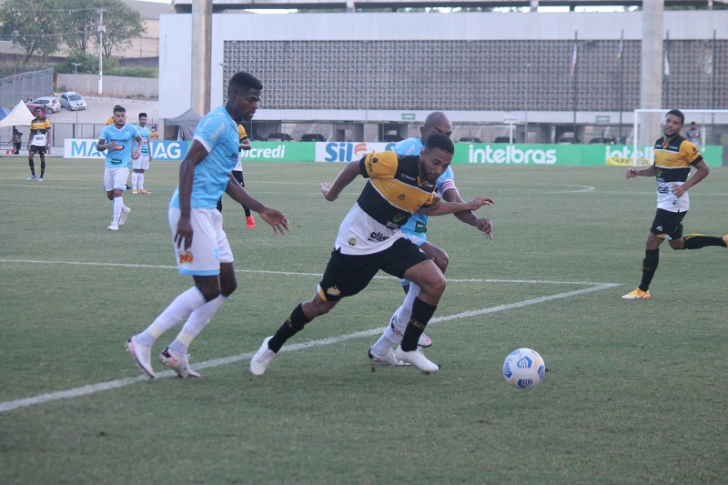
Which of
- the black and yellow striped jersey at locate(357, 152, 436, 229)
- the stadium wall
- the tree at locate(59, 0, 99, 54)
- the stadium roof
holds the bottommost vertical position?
the black and yellow striped jersey at locate(357, 152, 436, 229)

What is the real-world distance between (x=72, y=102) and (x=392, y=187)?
274 feet

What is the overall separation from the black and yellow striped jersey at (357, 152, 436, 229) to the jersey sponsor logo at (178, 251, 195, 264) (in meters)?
1.17

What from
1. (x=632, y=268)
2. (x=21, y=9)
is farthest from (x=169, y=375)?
(x=21, y=9)

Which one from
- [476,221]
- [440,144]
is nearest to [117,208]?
[476,221]

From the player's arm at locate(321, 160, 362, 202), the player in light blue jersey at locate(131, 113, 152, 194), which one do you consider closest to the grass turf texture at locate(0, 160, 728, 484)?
the player's arm at locate(321, 160, 362, 202)

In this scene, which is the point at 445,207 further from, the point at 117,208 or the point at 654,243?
the point at 117,208

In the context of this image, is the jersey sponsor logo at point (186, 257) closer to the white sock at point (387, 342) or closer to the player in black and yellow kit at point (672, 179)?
the white sock at point (387, 342)

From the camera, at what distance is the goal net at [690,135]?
161 ft

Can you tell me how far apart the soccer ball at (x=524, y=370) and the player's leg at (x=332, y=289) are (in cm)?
107

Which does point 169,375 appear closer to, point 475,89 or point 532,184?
point 532,184

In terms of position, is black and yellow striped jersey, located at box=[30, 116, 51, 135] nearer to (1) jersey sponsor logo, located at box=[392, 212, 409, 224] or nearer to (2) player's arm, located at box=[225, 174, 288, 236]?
(2) player's arm, located at box=[225, 174, 288, 236]

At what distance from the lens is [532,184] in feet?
109

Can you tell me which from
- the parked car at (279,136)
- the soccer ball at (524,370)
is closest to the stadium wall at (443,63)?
the parked car at (279,136)

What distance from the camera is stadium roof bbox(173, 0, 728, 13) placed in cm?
8144
